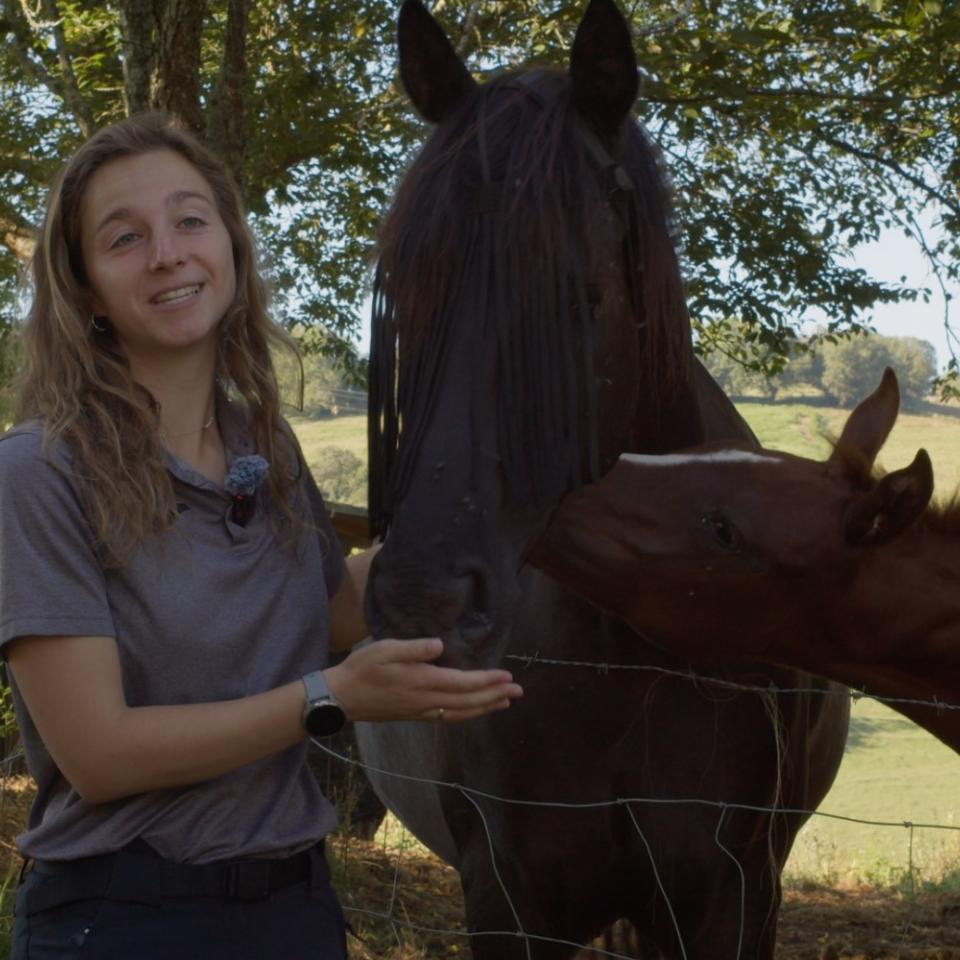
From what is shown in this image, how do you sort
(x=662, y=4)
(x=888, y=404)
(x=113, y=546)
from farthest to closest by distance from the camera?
(x=662, y=4), (x=888, y=404), (x=113, y=546)

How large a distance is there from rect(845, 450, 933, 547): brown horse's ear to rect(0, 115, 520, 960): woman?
0.92 meters

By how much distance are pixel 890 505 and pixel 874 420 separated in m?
0.33

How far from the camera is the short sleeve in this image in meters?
1.66

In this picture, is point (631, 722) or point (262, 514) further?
point (631, 722)

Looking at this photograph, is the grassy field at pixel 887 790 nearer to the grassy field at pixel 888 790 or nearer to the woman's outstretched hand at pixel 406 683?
the grassy field at pixel 888 790

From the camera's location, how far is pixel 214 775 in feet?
5.72

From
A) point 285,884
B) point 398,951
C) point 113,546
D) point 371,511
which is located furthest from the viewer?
point 398,951

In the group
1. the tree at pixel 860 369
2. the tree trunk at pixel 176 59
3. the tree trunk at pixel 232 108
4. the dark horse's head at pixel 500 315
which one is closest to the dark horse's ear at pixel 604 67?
the dark horse's head at pixel 500 315

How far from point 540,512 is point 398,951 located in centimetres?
298

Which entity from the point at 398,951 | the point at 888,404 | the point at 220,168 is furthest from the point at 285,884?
the point at 398,951

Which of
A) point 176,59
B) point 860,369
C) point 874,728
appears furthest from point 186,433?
point 860,369

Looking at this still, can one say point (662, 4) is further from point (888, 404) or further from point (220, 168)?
point (220, 168)

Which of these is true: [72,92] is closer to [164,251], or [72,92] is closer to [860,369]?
[164,251]

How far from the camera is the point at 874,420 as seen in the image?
258 cm
